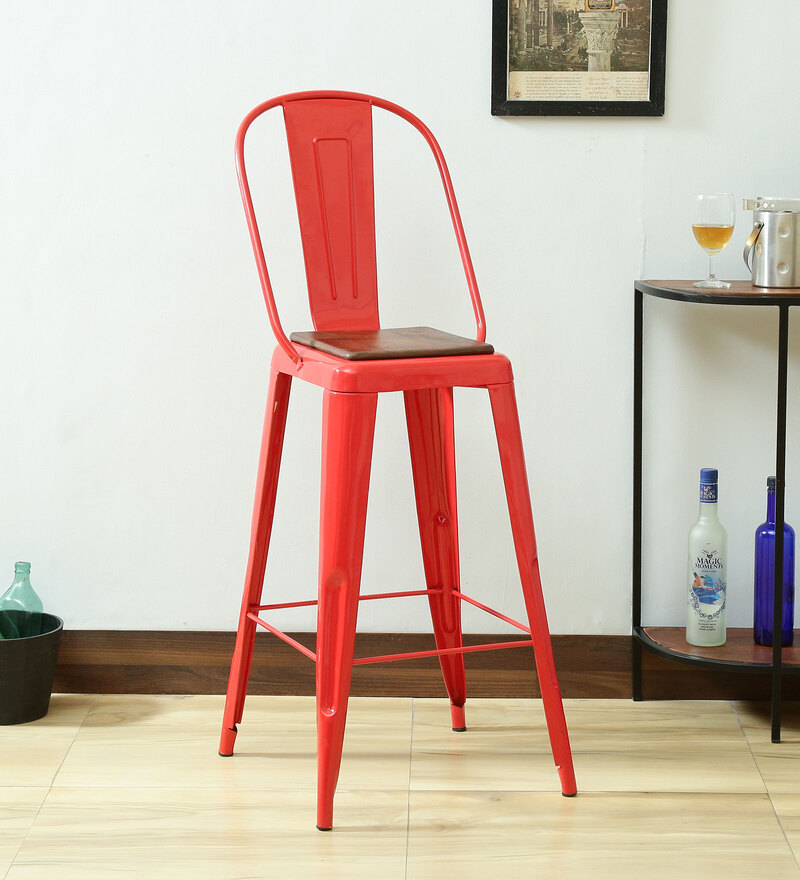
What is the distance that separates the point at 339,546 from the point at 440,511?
15.1 inches

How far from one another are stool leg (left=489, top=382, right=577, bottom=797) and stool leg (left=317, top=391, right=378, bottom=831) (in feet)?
0.68

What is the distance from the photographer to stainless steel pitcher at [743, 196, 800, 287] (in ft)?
6.06

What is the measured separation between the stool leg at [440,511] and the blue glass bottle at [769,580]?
0.56 meters

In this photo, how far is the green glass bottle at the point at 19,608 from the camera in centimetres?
204

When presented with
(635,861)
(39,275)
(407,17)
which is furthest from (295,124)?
(635,861)

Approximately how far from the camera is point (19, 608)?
6.70 ft

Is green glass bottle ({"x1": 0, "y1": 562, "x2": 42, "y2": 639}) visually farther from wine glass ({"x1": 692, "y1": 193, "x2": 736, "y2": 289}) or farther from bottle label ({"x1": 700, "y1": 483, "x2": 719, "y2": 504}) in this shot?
wine glass ({"x1": 692, "y1": 193, "x2": 736, "y2": 289})

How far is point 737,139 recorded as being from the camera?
1.98 m

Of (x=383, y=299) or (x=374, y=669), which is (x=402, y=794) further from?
(x=383, y=299)

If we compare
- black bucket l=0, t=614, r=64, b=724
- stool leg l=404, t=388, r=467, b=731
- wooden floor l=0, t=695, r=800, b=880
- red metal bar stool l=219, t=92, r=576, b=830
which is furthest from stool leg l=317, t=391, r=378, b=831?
black bucket l=0, t=614, r=64, b=724

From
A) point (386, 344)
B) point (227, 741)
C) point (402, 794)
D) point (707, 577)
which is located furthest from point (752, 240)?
point (227, 741)

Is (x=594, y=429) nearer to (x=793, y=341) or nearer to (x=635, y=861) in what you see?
(x=793, y=341)

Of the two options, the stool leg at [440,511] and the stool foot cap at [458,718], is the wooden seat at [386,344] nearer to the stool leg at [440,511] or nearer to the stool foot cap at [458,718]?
the stool leg at [440,511]

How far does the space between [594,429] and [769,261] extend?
44cm
